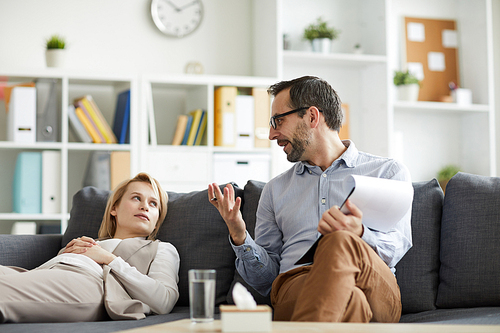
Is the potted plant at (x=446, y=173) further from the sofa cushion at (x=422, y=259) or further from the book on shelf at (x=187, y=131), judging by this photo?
the sofa cushion at (x=422, y=259)

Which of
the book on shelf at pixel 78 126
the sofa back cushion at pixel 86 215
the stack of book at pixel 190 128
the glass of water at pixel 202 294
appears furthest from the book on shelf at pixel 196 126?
the glass of water at pixel 202 294

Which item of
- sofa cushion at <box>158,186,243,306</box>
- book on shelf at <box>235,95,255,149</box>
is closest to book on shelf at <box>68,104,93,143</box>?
book on shelf at <box>235,95,255,149</box>

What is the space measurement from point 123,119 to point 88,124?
0.22 metres

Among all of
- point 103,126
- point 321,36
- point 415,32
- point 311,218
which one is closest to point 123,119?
point 103,126

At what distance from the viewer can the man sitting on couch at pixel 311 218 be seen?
1399mm

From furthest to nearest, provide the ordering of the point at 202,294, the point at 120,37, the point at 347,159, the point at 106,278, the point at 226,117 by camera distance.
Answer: the point at 120,37 < the point at 226,117 < the point at 347,159 < the point at 106,278 < the point at 202,294

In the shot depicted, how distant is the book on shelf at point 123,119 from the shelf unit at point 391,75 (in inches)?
42.5

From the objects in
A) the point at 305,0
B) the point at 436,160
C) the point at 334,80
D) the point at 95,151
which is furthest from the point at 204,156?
the point at 436,160

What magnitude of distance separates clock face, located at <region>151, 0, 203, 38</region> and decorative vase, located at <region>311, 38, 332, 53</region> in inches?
31.8

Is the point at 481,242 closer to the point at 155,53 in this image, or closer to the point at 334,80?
the point at 334,80

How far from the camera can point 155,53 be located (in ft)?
11.8

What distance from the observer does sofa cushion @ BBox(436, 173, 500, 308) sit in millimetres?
1732

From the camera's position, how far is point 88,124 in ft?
10.5

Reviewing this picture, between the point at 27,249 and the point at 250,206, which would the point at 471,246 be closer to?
the point at 250,206
